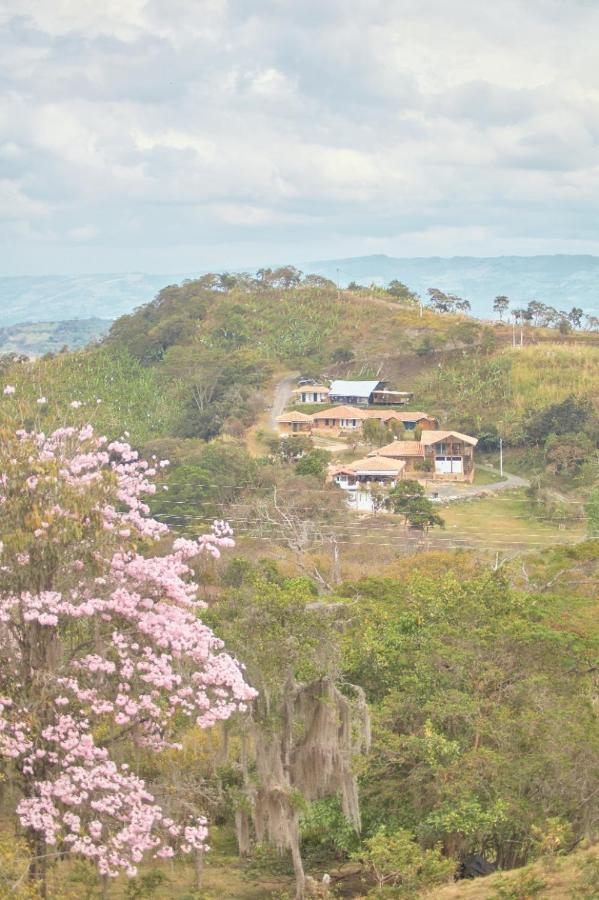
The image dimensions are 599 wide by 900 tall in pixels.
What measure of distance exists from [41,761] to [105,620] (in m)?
1.65

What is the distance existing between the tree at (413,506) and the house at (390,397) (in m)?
27.4

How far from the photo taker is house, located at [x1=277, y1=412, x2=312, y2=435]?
7019 centimetres

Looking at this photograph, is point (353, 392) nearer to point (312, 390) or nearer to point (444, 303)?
point (312, 390)

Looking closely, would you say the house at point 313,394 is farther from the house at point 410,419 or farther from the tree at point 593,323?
the tree at point 593,323

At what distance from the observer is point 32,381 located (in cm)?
8300

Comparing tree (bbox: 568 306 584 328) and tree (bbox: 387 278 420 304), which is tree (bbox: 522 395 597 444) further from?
tree (bbox: 387 278 420 304)

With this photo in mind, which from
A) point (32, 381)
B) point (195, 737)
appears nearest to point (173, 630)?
point (195, 737)

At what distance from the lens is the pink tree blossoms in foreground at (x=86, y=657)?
11.4 meters

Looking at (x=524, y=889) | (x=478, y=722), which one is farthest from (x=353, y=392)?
(x=524, y=889)

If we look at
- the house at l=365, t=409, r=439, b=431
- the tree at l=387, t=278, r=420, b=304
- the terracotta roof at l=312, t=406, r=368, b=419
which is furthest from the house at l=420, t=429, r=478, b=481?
the tree at l=387, t=278, r=420, b=304

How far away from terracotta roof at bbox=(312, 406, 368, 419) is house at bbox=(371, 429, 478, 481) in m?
8.93

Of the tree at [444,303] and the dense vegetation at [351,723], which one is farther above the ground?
the tree at [444,303]

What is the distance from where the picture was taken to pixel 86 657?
39.1ft

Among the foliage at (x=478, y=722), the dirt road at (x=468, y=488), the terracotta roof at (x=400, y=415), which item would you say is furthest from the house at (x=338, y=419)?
the foliage at (x=478, y=722)
